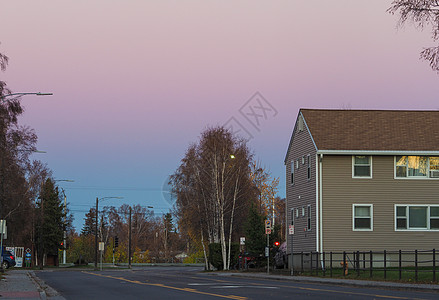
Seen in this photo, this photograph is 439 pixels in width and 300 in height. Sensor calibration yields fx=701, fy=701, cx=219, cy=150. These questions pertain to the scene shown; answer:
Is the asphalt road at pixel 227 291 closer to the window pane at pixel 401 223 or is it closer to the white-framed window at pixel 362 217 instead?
the white-framed window at pixel 362 217

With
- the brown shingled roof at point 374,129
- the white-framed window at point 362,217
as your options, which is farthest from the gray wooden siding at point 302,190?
the white-framed window at point 362,217

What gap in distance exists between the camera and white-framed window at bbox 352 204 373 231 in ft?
141

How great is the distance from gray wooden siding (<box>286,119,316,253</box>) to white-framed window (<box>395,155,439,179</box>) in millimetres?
5288

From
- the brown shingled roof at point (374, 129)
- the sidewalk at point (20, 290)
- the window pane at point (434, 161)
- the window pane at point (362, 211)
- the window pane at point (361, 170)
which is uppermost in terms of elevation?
the brown shingled roof at point (374, 129)

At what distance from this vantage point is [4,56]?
30297 mm

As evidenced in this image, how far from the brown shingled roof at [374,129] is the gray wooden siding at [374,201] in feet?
3.13

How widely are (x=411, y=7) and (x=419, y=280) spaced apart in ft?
36.5

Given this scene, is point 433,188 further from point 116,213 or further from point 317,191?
point 116,213

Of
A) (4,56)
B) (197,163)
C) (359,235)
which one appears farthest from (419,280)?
(197,163)

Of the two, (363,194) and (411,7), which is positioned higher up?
(411,7)

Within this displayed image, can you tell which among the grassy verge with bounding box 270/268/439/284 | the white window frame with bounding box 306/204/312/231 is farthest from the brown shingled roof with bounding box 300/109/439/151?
the grassy verge with bounding box 270/268/439/284

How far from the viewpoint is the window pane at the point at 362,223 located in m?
43.2

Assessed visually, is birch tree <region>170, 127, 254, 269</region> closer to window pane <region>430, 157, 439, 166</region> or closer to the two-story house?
the two-story house

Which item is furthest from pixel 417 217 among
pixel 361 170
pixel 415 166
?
pixel 361 170
